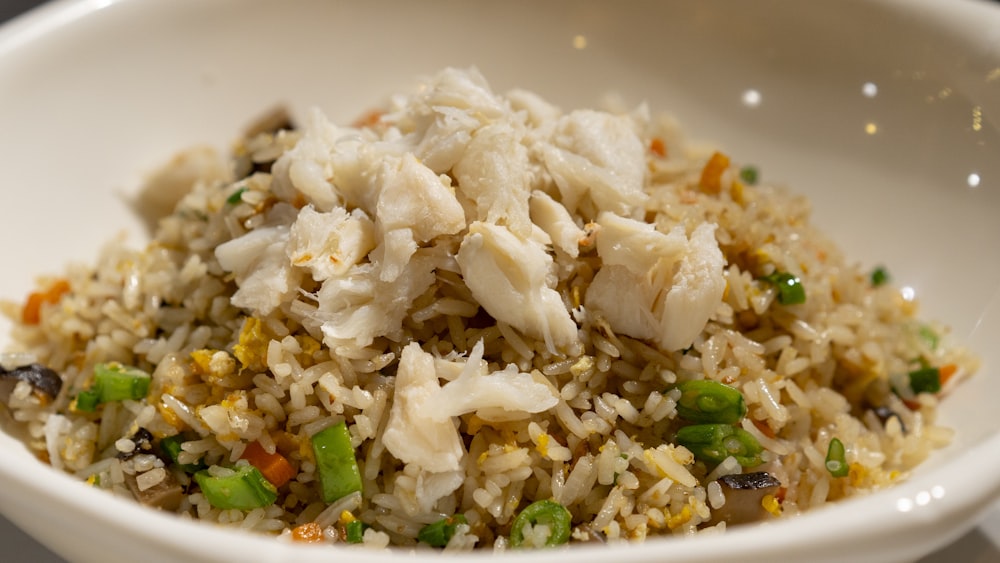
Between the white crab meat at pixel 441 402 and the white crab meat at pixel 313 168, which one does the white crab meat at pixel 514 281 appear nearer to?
the white crab meat at pixel 441 402

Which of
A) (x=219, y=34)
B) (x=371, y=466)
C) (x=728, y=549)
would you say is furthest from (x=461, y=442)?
(x=219, y=34)

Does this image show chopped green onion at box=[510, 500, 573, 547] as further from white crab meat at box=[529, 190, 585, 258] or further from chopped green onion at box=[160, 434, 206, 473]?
chopped green onion at box=[160, 434, 206, 473]

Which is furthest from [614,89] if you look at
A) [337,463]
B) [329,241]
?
[337,463]

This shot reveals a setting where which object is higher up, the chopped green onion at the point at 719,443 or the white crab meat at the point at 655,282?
the white crab meat at the point at 655,282

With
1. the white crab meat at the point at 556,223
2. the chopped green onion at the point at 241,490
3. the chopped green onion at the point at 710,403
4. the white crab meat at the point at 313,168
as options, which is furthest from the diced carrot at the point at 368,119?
the chopped green onion at the point at 710,403

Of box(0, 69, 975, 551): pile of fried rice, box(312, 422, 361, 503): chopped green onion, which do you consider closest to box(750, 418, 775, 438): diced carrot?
box(0, 69, 975, 551): pile of fried rice

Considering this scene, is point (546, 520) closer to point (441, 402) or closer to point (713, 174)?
point (441, 402)
